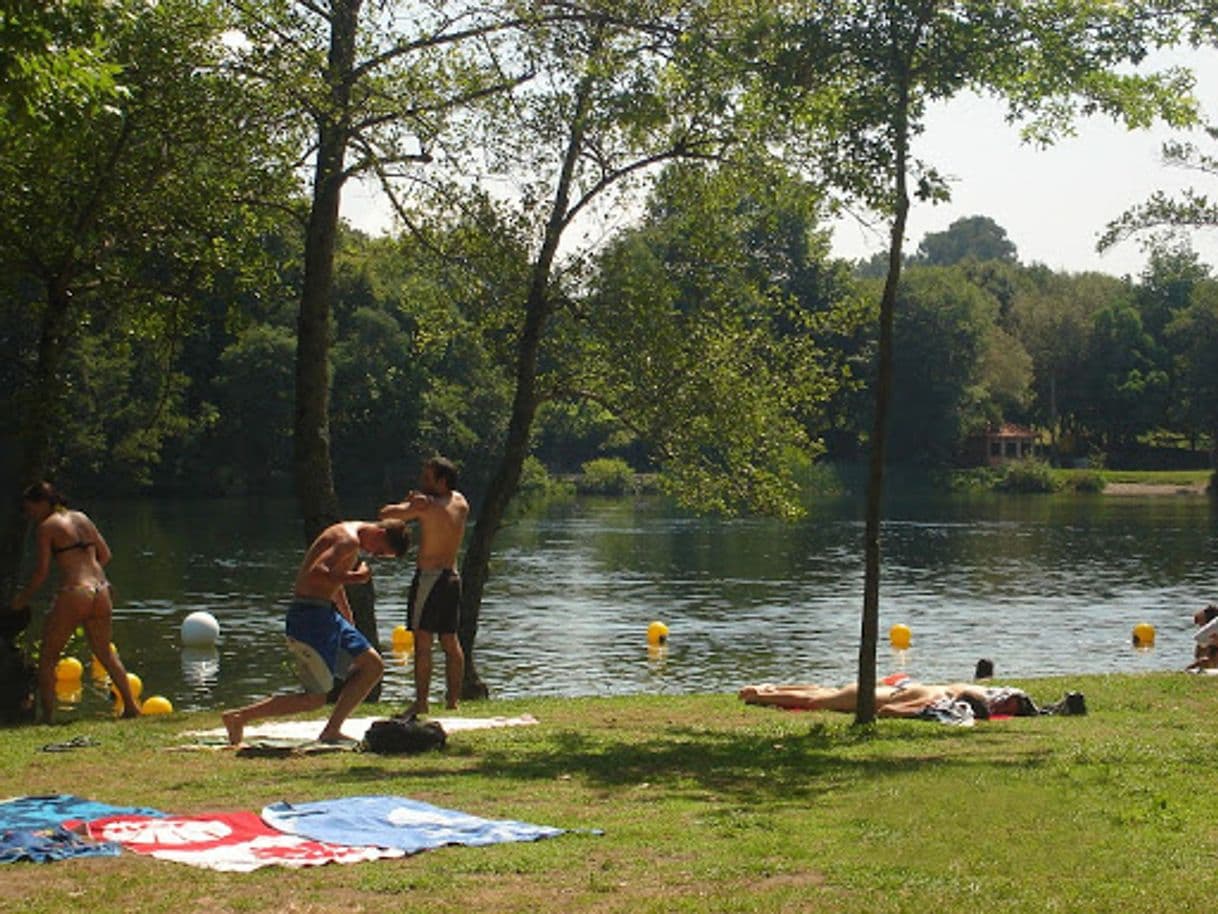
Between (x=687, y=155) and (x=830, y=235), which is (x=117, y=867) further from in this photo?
(x=687, y=155)

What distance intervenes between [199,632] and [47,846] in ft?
80.5

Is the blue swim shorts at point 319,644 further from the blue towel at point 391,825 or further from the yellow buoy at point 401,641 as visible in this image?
the yellow buoy at point 401,641

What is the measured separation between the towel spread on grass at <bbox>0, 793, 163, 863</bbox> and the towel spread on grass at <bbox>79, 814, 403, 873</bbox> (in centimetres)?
19

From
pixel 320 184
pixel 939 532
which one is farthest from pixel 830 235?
pixel 939 532

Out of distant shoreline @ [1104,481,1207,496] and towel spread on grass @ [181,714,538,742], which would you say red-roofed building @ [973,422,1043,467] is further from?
towel spread on grass @ [181,714,538,742]

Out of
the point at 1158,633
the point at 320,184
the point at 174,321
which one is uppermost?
the point at 320,184

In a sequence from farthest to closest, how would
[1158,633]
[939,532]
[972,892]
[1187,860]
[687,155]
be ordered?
[939,532], [1158,633], [687,155], [1187,860], [972,892]

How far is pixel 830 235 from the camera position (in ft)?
55.0

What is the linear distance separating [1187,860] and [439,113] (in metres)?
11.8

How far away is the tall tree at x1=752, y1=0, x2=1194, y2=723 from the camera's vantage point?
13766mm

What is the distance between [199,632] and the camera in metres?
32.6

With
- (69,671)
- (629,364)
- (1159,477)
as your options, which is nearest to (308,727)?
(629,364)

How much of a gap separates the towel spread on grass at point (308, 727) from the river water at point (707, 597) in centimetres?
1048

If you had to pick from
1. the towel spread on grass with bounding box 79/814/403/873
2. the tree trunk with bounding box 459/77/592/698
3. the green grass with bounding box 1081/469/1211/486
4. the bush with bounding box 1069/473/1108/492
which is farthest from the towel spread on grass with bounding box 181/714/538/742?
the green grass with bounding box 1081/469/1211/486
